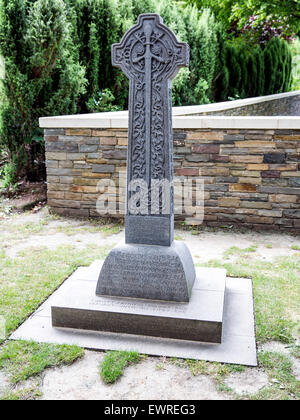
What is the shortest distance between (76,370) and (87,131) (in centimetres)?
362

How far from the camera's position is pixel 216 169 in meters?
5.48

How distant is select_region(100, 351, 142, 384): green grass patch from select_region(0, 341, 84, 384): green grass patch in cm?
21

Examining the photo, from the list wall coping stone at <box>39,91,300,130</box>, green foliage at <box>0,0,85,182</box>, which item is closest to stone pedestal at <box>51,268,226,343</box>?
wall coping stone at <box>39,91,300,130</box>

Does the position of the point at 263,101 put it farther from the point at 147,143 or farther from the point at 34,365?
the point at 34,365

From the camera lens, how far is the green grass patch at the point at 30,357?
106 inches

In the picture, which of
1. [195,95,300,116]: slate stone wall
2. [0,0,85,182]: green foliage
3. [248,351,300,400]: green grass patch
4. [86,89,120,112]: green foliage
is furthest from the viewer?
[195,95,300,116]: slate stone wall

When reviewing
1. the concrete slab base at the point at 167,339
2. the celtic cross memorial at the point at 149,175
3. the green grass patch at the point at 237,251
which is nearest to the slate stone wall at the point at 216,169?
the green grass patch at the point at 237,251

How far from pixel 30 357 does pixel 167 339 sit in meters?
0.93

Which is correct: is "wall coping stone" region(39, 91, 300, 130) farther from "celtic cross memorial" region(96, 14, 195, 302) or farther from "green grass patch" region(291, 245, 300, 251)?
"celtic cross memorial" region(96, 14, 195, 302)

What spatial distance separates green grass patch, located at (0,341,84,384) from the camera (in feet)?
8.80

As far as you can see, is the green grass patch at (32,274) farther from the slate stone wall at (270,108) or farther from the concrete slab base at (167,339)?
the slate stone wall at (270,108)
